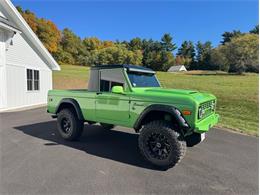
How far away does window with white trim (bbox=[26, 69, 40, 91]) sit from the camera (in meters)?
14.4

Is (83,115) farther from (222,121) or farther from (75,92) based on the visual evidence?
(222,121)

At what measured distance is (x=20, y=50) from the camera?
13.6 meters

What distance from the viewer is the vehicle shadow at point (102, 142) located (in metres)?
4.89

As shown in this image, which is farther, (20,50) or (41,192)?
(20,50)

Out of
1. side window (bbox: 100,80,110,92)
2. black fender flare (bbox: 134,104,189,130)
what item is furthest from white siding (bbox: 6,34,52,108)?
black fender flare (bbox: 134,104,189,130)

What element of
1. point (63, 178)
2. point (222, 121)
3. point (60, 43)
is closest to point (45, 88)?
point (222, 121)

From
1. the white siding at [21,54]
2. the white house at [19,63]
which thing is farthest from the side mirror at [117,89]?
the white siding at [21,54]

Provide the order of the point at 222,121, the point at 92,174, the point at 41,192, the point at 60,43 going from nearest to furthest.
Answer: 1. the point at 41,192
2. the point at 92,174
3. the point at 222,121
4. the point at 60,43

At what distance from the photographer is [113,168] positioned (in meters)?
4.25

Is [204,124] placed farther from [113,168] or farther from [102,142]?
[102,142]

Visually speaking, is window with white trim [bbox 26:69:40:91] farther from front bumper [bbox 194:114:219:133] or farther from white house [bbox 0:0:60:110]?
front bumper [bbox 194:114:219:133]

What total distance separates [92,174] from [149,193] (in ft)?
3.77

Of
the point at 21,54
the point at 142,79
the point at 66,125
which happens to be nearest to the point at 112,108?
the point at 142,79

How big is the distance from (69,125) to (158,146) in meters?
2.82
